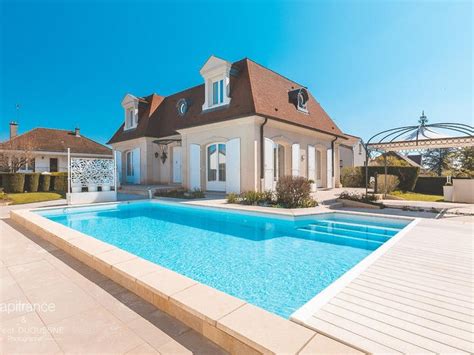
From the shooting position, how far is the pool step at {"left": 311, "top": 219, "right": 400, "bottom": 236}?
6.58m

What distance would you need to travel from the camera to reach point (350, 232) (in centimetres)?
673

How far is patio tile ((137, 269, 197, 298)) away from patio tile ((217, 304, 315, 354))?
29.7 inches

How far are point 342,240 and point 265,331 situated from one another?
482 centimetres

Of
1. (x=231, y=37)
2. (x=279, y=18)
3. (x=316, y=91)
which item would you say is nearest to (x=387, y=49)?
(x=279, y=18)

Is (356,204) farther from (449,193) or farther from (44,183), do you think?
(44,183)

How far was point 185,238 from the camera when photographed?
6395mm

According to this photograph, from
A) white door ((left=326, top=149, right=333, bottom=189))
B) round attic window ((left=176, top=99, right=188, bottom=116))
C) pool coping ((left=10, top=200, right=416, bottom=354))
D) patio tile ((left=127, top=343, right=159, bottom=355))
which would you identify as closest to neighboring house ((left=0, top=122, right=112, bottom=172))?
round attic window ((left=176, top=99, right=188, bottom=116))

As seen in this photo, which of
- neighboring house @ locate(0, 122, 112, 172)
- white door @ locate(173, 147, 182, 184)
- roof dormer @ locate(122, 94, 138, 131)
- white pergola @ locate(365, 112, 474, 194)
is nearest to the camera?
white pergola @ locate(365, 112, 474, 194)

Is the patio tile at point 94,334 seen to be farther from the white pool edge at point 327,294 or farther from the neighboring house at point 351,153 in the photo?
the neighboring house at point 351,153

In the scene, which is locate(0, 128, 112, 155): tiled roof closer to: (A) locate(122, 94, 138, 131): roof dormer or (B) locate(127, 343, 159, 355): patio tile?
(A) locate(122, 94, 138, 131): roof dormer

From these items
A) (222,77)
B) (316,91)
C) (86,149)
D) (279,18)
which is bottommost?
(86,149)

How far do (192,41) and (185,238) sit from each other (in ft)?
43.2

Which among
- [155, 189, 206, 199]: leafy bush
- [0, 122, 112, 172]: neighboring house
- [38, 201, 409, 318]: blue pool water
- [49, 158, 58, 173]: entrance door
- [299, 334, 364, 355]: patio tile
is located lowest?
[38, 201, 409, 318]: blue pool water

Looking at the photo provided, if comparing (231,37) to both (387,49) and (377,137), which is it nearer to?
(387,49)
